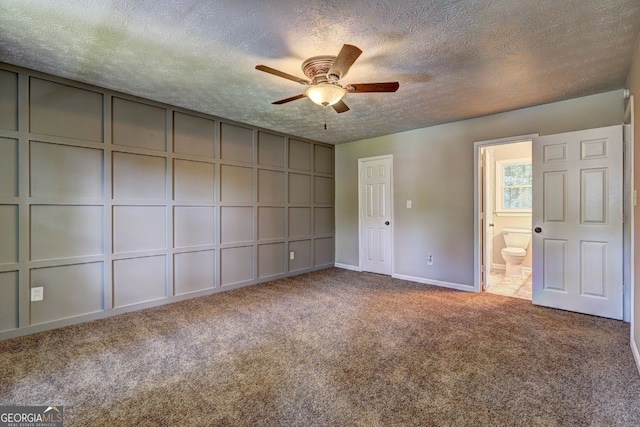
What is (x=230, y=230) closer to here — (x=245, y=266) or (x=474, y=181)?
(x=245, y=266)

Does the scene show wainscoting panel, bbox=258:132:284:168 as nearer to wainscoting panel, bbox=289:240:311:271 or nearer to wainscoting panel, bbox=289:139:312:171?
wainscoting panel, bbox=289:139:312:171

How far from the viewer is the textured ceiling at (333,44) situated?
72.2 inches

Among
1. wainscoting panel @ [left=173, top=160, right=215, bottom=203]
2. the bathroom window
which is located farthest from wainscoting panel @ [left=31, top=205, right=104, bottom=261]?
the bathroom window

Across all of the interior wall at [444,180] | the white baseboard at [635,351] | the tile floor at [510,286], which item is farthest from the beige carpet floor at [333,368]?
the interior wall at [444,180]

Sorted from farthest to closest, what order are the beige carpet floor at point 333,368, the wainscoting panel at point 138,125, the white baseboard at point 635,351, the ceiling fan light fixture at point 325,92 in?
1. the wainscoting panel at point 138,125
2. the ceiling fan light fixture at point 325,92
3. the white baseboard at point 635,351
4. the beige carpet floor at point 333,368

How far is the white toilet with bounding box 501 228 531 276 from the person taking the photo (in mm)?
4883

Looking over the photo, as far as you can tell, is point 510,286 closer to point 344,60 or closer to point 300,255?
point 300,255

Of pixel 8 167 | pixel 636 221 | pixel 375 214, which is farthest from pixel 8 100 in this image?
pixel 636 221

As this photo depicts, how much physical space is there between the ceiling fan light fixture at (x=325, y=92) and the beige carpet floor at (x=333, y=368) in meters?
1.98

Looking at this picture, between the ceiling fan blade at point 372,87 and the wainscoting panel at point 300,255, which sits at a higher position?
the ceiling fan blade at point 372,87

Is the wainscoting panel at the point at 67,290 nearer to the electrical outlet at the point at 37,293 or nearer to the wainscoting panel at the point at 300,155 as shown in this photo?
the electrical outlet at the point at 37,293

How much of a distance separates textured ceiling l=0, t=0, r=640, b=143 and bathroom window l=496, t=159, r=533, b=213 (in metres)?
2.26

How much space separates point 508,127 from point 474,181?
74 cm

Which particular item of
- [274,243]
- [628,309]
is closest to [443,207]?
[628,309]
